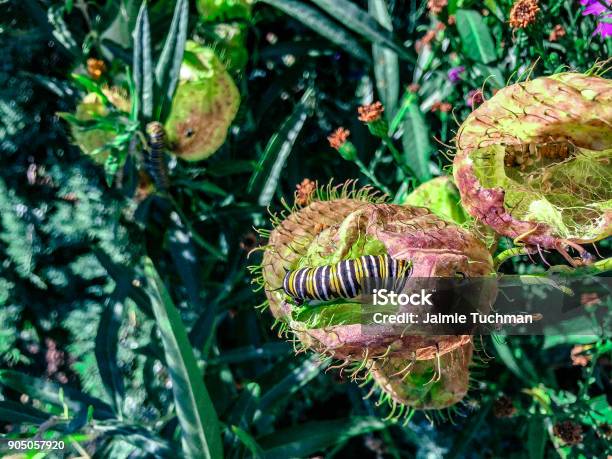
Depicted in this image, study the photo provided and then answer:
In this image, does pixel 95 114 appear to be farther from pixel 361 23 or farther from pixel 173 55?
pixel 361 23

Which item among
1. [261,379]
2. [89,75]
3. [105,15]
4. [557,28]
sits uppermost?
[105,15]

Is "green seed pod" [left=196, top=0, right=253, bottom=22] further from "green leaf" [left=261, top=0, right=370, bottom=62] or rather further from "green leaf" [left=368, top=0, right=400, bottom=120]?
"green leaf" [left=368, top=0, right=400, bottom=120]

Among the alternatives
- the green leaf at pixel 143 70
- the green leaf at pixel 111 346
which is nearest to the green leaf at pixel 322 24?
the green leaf at pixel 143 70

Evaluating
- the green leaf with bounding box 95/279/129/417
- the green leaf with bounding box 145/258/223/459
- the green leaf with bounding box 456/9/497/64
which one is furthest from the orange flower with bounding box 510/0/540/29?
the green leaf with bounding box 95/279/129/417

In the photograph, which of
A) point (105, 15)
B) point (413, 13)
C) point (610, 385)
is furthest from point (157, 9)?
point (610, 385)

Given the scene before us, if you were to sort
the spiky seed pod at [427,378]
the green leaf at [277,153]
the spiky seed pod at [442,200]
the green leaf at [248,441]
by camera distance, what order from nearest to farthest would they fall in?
the spiky seed pod at [427,378], the spiky seed pod at [442,200], the green leaf at [248,441], the green leaf at [277,153]

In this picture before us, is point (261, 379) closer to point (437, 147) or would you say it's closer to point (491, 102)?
point (437, 147)

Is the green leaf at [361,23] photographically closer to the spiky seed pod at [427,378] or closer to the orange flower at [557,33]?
the orange flower at [557,33]
